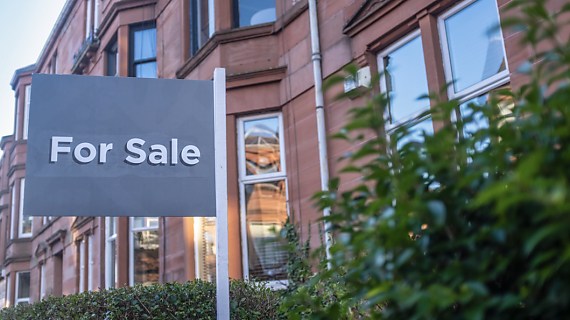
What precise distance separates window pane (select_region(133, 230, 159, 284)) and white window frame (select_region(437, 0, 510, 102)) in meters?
6.96

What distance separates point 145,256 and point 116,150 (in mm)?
6867

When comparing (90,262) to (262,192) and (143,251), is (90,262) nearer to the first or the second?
(143,251)

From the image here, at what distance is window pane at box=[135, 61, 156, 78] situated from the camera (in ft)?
39.8

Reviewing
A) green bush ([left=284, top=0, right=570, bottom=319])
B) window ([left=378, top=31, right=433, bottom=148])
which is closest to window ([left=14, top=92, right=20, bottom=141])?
window ([left=378, top=31, right=433, bottom=148])

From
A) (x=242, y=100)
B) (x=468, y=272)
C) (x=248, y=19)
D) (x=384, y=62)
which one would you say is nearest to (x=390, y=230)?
(x=468, y=272)

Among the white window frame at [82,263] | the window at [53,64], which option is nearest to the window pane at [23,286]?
the window at [53,64]

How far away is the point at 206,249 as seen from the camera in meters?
9.23

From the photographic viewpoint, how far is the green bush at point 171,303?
17.8 ft

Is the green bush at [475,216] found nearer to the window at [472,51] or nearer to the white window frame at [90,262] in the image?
the window at [472,51]

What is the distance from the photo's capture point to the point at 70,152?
4.91 m

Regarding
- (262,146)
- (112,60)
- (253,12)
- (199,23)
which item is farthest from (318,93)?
(112,60)

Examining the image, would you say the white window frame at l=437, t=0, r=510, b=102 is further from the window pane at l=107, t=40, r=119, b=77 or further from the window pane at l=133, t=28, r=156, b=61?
the window pane at l=107, t=40, r=119, b=77

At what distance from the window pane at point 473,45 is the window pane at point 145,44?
7.44 meters

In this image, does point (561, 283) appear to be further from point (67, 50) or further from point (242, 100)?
point (67, 50)
